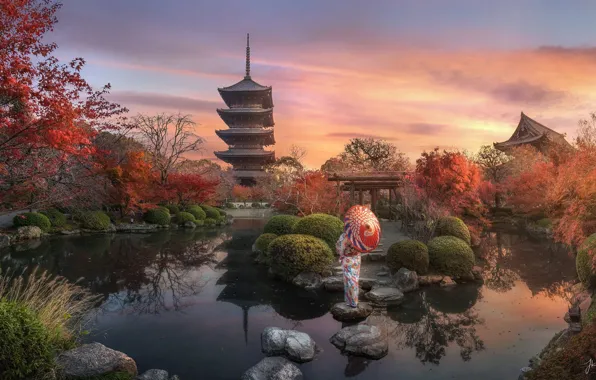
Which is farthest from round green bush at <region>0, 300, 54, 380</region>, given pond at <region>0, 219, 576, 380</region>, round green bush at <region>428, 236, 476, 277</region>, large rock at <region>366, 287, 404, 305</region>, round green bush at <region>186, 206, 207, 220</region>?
Answer: round green bush at <region>186, 206, 207, 220</region>

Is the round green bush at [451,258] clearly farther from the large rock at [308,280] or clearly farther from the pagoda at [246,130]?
the pagoda at [246,130]

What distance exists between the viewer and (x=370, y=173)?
60.8ft

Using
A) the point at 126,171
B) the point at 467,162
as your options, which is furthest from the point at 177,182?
the point at 467,162

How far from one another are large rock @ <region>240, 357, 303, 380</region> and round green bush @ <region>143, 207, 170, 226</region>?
696 inches

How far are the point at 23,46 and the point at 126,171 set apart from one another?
13846 millimetres

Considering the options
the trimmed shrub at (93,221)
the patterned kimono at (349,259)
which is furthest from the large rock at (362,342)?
the trimmed shrub at (93,221)

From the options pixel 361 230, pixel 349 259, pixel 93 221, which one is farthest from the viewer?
pixel 93 221

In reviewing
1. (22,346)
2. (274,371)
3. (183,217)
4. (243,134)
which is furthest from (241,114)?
(22,346)

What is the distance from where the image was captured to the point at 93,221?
63.8ft

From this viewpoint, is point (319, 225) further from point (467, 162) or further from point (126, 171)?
point (126, 171)

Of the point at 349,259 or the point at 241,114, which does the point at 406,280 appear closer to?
the point at 349,259

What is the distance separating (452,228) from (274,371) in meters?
10.1

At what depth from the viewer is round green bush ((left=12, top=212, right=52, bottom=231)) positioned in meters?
17.3

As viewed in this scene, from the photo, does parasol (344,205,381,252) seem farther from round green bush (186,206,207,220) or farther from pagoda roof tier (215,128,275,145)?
pagoda roof tier (215,128,275,145)
